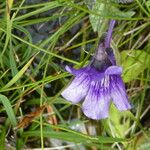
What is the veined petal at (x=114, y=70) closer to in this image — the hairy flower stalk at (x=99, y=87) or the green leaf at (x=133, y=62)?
the hairy flower stalk at (x=99, y=87)

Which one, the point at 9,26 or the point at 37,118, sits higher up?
the point at 9,26

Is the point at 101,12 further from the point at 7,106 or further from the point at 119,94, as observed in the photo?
the point at 7,106

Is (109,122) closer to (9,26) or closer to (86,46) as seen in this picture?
(86,46)

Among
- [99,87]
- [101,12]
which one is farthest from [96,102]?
[101,12]

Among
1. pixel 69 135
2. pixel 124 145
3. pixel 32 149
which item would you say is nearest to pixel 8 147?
pixel 32 149

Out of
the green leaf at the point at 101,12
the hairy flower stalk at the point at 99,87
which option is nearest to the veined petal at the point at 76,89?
the hairy flower stalk at the point at 99,87

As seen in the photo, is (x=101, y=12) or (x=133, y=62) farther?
(x=133, y=62)

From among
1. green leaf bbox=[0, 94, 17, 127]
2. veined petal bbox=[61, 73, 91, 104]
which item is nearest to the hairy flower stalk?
veined petal bbox=[61, 73, 91, 104]
